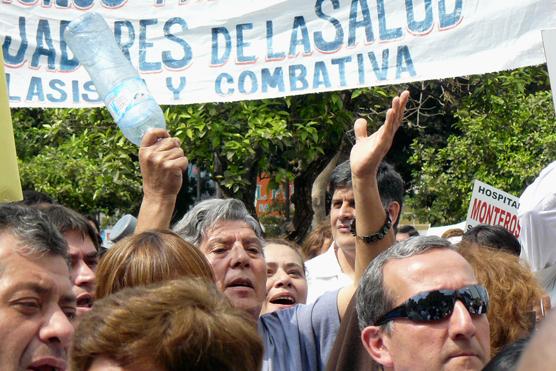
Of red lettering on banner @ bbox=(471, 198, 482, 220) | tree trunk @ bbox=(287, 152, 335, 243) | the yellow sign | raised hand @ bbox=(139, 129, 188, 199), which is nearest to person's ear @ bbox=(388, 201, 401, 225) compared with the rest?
raised hand @ bbox=(139, 129, 188, 199)

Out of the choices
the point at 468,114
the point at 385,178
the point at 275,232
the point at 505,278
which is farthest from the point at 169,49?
the point at 275,232

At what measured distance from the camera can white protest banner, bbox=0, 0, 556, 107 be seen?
15.4 feet

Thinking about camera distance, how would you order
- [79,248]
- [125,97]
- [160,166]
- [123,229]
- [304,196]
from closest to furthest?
[160,166]
[79,248]
[125,97]
[123,229]
[304,196]

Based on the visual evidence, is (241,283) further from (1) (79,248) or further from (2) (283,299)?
(2) (283,299)

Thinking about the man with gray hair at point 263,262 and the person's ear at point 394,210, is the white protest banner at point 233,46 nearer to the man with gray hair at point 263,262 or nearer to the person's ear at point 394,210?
the person's ear at point 394,210

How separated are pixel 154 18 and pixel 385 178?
142cm

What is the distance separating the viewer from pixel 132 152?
9.98m

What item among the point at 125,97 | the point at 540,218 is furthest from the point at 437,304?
the point at 125,97

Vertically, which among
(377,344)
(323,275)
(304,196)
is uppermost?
(377,344)

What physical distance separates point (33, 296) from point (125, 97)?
168cm

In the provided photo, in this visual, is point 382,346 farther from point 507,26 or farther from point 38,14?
point 38,14

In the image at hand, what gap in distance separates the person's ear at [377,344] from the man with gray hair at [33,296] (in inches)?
31.8

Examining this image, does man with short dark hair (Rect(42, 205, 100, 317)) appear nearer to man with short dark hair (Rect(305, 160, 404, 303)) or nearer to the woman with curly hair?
man with short dark hair (Rect(305, 160, 404, 303))

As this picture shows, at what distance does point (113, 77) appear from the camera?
14.0 ft
